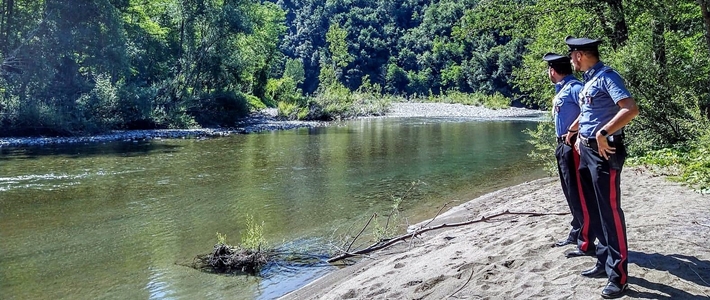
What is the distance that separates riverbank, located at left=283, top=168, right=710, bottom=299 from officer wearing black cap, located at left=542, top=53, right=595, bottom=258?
0.62ft

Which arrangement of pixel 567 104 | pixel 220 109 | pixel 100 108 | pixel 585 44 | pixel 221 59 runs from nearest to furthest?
pixel 585 44, pixel 567 104, pixel 100 108, pixel 221 59, pixel 220 109

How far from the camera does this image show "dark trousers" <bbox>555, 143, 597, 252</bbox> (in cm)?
496

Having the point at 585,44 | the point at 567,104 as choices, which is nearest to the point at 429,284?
the point at 567,104

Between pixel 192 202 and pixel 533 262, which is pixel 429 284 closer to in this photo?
pixel 533 262

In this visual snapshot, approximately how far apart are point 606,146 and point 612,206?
49cm

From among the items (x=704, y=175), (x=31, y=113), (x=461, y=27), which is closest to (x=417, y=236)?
(x=704, y=175)

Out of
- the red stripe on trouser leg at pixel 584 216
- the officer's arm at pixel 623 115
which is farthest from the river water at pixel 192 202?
the officer's arm at pixel 623 115

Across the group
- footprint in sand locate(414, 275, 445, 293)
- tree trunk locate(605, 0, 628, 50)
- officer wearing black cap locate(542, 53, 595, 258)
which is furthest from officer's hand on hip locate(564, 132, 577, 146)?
tree trunk locate(605, 0, 628, 50)

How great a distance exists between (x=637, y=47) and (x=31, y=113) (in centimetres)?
2714

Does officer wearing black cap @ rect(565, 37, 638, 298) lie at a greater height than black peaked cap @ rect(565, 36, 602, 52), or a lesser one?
lesser

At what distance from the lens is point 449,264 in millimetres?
5523

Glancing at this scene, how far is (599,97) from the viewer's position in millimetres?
4266

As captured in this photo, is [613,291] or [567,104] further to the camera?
[567,104]

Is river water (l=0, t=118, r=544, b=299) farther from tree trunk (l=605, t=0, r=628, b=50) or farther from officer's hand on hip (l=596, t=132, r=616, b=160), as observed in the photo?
tree trunk (l=605, t=0, r=628, b=50)
